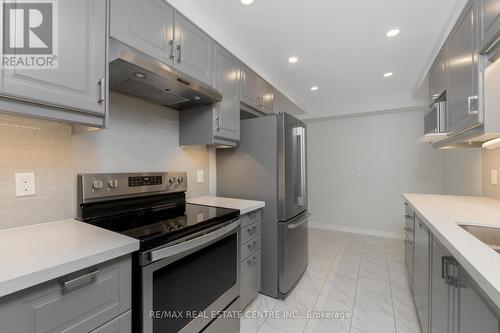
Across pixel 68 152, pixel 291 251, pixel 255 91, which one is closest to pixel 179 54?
pixel 68 152

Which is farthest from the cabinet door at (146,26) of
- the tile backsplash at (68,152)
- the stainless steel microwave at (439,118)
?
the stainless steel microwave at (439,118)

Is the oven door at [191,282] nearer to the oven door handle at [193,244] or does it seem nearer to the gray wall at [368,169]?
the oven door handle at [193,244]

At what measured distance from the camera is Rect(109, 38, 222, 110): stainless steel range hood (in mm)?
1133

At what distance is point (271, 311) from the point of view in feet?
6.15

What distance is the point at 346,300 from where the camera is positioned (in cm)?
203

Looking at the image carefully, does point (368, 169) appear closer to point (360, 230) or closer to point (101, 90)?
point (360, 230)

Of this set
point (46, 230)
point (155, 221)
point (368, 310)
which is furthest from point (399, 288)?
point (46, 230)

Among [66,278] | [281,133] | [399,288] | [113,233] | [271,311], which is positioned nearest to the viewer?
[66,278]

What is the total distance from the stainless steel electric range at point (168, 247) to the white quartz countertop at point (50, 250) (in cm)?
10

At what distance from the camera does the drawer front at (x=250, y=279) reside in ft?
5.84

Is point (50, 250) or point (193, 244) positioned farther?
point (193, 244)

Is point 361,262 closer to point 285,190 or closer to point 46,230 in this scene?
point 285,190

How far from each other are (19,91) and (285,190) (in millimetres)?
1790

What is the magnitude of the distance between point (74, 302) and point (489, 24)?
7.29 ft
